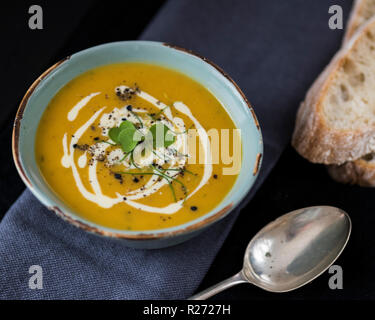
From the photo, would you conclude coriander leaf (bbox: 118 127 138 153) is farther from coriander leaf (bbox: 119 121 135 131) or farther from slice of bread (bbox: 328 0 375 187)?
slice of bread (bbox: 328 0 375 187)

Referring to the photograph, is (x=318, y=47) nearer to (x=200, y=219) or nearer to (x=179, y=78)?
(x=179, y=78)

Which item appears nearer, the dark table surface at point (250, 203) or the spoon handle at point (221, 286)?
the spoon handle at point (221, 286)

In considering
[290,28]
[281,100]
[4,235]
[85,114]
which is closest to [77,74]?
[85,114]

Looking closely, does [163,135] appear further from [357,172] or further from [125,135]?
[357,172]

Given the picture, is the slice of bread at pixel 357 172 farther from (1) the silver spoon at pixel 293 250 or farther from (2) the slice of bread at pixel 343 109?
(1) the silver spoon at pixel 293 250

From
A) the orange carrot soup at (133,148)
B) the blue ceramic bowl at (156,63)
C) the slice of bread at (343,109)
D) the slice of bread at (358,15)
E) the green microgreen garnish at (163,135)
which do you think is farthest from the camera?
the slice of bread at (358,15)

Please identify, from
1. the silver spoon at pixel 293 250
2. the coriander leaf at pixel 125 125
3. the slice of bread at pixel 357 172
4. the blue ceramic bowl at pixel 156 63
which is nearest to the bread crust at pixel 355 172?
the slice of bread at pixel 357 172
